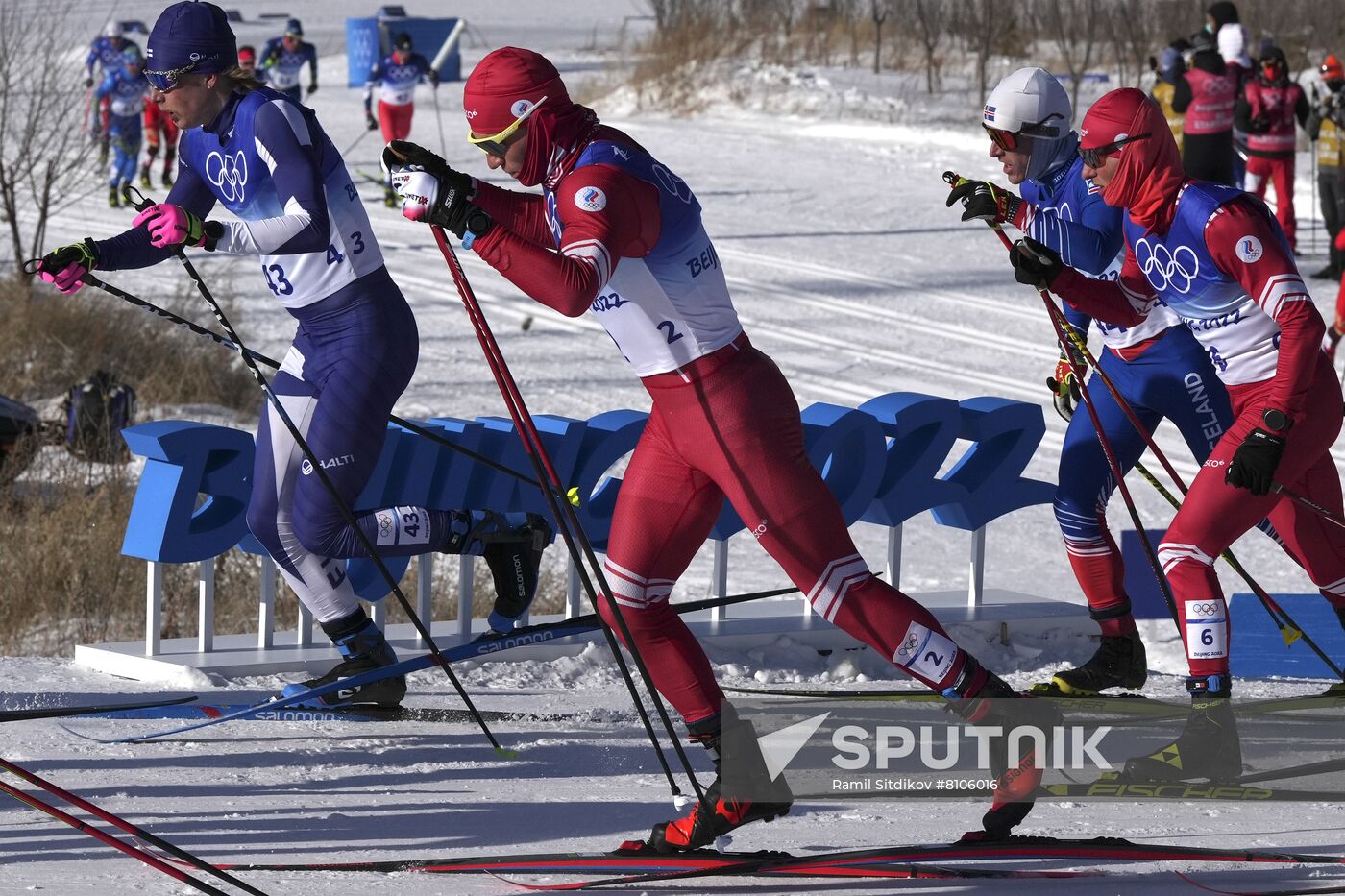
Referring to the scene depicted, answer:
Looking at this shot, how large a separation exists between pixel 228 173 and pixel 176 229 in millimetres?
515

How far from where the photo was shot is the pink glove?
456 centimetres

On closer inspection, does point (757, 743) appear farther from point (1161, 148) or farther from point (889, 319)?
point (889, 319)

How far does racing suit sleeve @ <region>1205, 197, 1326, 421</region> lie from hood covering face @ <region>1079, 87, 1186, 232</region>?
183 millimetres

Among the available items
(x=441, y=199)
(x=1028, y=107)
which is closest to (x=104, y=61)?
(x=1028, y=107)

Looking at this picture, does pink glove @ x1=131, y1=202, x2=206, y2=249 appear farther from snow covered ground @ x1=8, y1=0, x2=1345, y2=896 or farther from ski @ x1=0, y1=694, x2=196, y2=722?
snow covered ground @ x1=8, y1=0, x2=1345, y2=896

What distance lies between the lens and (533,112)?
3930 millimetres

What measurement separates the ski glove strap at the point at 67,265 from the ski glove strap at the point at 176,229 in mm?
194

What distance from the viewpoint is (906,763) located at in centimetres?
480

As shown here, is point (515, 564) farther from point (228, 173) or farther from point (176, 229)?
point (176, 229)

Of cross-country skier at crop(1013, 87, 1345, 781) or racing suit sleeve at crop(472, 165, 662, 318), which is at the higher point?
racing suit sleeve at crop(472, 165, 662, 318)

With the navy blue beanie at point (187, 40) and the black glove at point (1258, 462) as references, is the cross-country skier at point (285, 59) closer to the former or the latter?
the navy blue beanie at point (187, 40)

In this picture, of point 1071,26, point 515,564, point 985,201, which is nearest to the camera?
point 985,201

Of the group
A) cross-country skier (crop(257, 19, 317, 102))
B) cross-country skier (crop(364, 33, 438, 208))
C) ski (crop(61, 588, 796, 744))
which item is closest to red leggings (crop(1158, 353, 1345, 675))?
ski (crop(61, 588, 796, 744))

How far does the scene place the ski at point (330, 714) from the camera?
17.2ft
